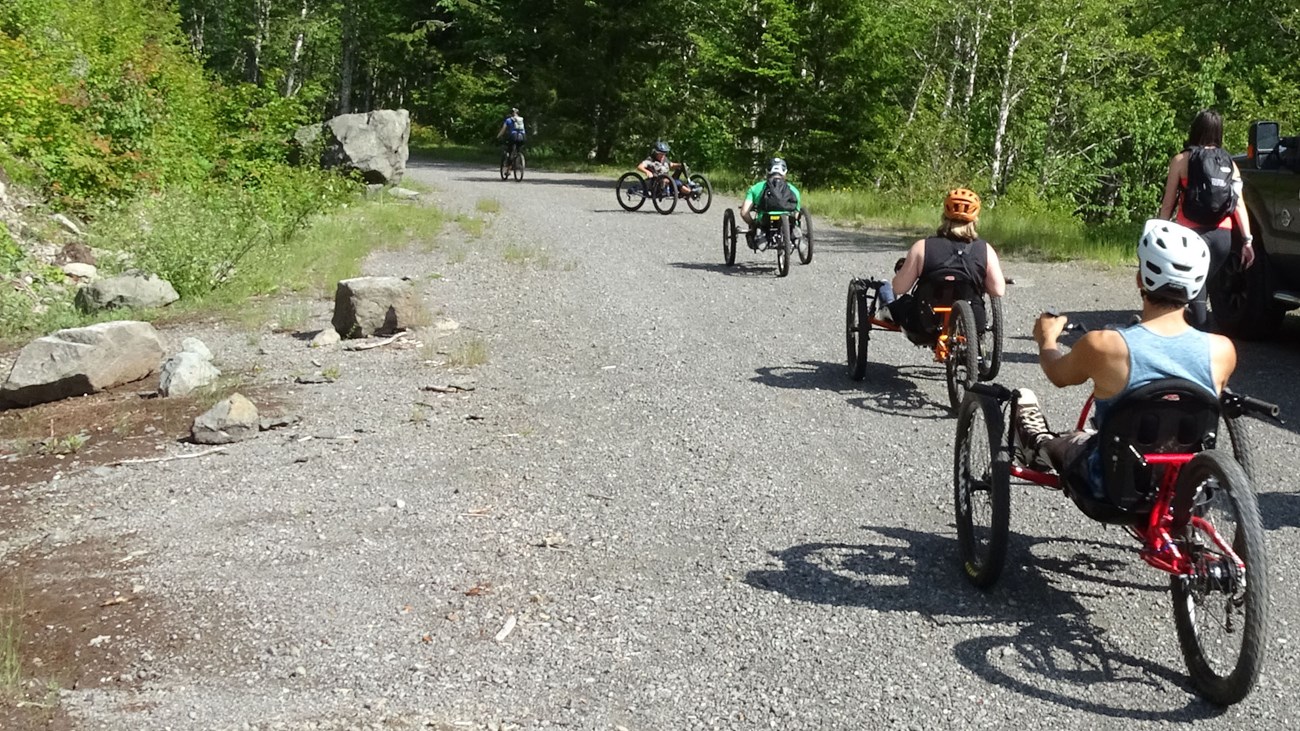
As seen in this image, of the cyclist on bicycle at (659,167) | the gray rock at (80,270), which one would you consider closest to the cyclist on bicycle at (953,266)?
the gray rock at (80,270)

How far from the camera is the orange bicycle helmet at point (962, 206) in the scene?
8438 millimetres

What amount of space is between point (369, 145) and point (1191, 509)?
78.2ft

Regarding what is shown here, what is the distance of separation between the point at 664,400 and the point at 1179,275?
4.78 m

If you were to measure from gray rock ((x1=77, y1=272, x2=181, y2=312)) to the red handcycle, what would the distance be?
9.73 m

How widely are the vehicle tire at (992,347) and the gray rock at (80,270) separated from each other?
9.66 metres

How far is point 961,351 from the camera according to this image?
8.21m

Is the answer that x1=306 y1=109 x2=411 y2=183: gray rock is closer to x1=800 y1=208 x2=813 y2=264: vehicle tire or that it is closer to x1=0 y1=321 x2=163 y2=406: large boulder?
x1=800 y1=208 x2=813 y2=264: vehicle tire

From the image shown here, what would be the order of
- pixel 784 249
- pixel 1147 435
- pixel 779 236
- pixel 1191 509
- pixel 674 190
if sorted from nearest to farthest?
1. pixel 1191 509
2. pixel 1147 435
3. pixel 784 249
4. pixel 779 236
5. pixel 674 190

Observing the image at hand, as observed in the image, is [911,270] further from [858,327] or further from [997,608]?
[997,608]

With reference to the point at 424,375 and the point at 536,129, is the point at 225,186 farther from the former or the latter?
the point at 536,129

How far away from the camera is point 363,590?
218 inches

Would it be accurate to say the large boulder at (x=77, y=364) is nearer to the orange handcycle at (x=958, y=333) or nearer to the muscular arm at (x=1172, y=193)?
the orange handcycle at (x=958, y=333)

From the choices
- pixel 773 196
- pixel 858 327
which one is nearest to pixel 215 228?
pixel 773 196

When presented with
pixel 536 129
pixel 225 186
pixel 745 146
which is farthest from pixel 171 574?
pixel 536 129
